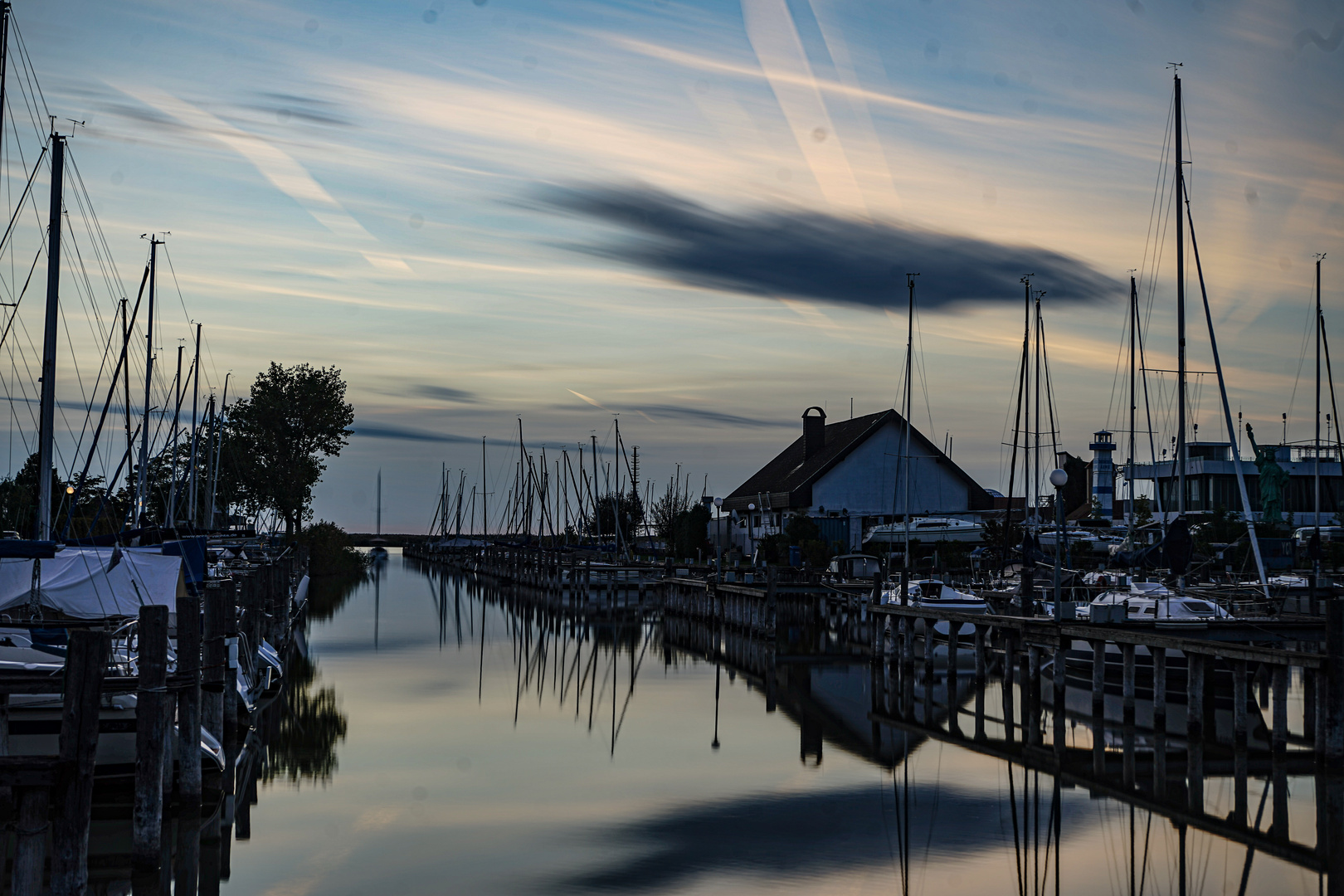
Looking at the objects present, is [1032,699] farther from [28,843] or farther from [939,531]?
[939,531]

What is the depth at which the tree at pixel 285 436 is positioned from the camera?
282ft

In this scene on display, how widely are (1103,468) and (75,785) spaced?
80.8m

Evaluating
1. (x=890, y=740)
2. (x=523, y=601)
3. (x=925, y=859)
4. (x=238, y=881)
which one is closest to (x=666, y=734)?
(x=890, y=740)

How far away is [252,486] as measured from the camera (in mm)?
85500

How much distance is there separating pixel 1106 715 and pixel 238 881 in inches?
725

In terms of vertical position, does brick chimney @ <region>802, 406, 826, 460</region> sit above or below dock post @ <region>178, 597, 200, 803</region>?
above

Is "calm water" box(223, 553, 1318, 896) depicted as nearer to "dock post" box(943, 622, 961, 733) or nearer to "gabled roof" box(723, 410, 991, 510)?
"dock post" box(943, 622, 961, 733)

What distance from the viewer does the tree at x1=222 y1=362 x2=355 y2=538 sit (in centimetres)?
8581

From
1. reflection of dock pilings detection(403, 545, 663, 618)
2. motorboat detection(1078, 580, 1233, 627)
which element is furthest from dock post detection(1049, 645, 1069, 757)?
reflection of dock pilings detection(403, 545, 663, 618)

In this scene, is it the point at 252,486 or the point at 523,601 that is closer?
the point at 523,601

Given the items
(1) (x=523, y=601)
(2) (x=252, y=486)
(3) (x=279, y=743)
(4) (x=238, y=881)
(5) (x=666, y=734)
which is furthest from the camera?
(2) (x=252, y=486)

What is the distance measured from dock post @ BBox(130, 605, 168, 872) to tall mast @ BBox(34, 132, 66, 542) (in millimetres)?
6525

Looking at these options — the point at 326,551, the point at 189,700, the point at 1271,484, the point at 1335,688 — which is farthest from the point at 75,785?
the point at 326,551

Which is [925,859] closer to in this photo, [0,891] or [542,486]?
[0,891]
